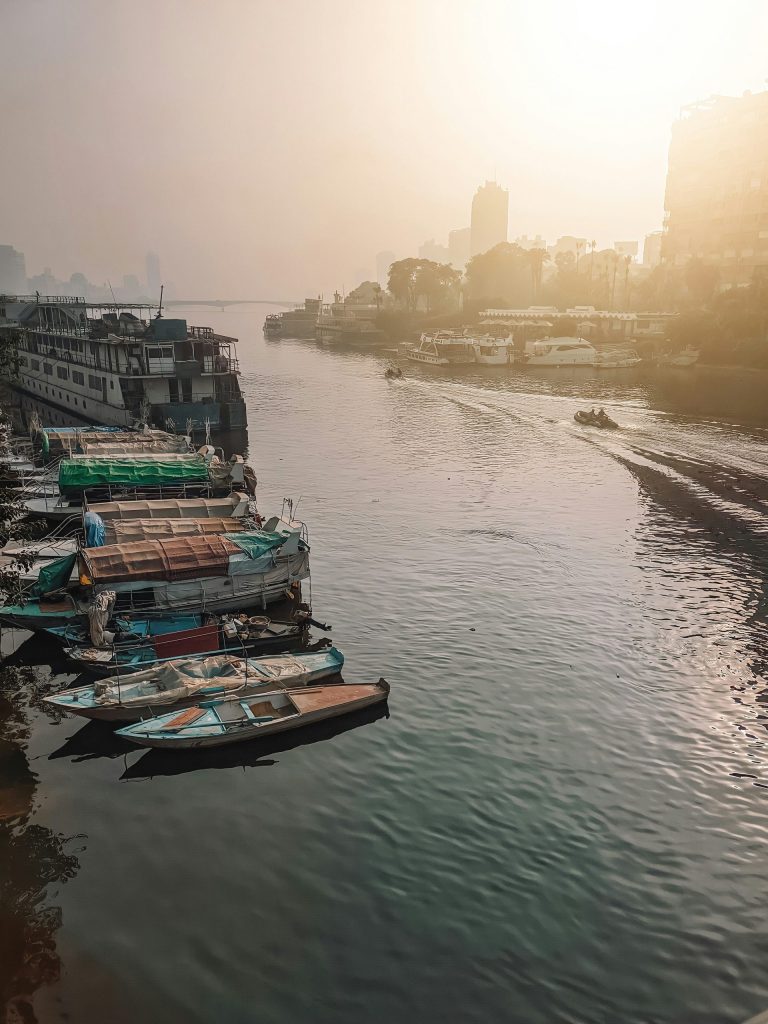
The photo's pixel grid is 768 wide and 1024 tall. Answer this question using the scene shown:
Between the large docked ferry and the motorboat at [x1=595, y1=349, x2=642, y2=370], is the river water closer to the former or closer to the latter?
the large docked ferry

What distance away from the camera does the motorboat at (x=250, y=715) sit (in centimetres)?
2750

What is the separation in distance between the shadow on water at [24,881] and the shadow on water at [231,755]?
147 inches

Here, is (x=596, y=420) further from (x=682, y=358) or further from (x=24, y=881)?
(x=24, y=881)

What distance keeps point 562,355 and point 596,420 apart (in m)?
78.8

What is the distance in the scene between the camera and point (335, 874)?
22391 mm

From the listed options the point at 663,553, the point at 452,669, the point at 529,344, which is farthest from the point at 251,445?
the point at 529,344

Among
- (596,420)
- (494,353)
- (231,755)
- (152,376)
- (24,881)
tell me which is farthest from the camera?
(494,353)

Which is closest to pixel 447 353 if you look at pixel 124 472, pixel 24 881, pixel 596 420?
pixel 596 420

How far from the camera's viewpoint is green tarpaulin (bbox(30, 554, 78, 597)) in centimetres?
3784

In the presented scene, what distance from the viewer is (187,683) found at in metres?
30.8

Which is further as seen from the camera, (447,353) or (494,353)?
(447,353)

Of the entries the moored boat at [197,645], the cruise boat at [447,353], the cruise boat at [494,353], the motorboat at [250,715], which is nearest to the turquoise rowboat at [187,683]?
the motorboat at [250,715]

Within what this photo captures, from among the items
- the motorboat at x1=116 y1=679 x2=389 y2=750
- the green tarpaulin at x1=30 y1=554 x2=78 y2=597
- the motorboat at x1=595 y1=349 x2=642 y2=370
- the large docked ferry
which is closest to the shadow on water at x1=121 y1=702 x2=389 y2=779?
the motorboat at x1=116 y1=679 x2=389 y2=750

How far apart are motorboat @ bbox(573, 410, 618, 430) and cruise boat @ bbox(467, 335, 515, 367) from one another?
3056 inches
